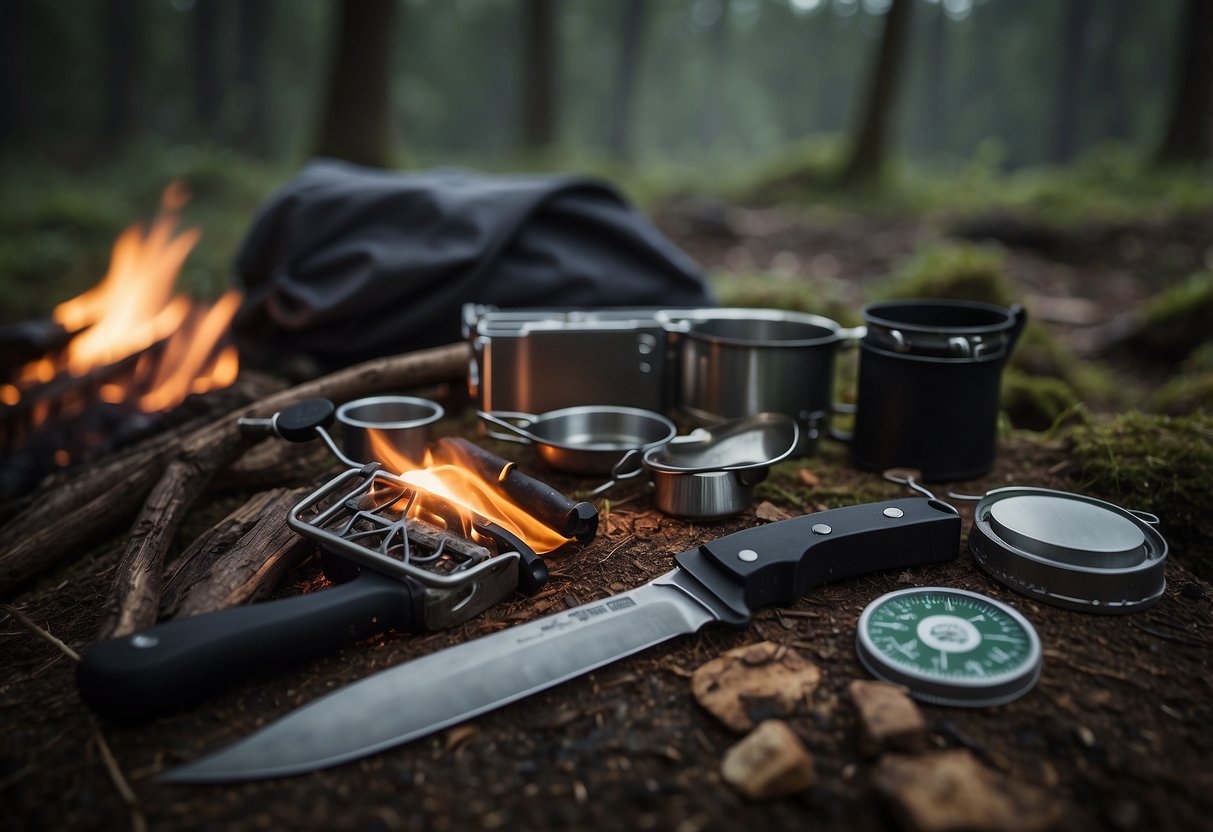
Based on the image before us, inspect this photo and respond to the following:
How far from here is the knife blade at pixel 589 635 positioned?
1.58 metres

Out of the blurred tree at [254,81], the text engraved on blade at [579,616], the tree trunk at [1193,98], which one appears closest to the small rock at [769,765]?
the text engraved on blade at [579,616]

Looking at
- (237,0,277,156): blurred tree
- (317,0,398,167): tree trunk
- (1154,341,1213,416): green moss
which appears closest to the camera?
(1154,341,1213,416): green moss

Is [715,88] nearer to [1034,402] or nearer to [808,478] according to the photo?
[1034,402]

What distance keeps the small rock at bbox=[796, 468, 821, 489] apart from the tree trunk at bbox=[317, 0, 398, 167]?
733 cm

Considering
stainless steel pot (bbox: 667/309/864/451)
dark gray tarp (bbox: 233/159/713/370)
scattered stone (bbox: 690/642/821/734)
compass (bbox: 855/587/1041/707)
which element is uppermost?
dark gray tarp (bbox: 233/159/713/370)

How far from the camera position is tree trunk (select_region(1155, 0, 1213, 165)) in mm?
10898

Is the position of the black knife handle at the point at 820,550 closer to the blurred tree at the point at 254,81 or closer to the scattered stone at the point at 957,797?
the scattered stone at the point at 957,797

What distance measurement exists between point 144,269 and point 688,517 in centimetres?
394

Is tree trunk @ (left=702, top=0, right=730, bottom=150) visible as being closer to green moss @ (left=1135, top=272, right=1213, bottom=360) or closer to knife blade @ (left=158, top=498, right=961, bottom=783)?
green moss @ (left=1135, top=272, right=1213, bottom=360)

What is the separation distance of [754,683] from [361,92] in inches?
341

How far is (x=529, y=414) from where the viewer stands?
3.20 m

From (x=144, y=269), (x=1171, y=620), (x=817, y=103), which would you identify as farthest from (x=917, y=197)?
(x=817, y=103)

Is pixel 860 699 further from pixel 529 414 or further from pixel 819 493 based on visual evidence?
pixel 529 414

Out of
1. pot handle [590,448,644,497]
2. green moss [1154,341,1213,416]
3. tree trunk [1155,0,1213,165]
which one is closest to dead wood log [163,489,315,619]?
pot handle [590,448,644,497]
